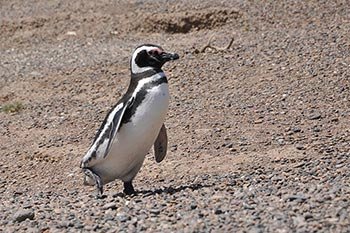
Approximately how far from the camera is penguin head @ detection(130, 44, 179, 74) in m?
6.14

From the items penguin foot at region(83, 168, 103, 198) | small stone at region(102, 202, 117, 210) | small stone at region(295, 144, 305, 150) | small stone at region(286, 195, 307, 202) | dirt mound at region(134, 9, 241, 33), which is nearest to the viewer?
small stone at region(286, 195, 307, 202)

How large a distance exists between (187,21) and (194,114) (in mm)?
4498

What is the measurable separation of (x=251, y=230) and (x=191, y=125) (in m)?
4.21

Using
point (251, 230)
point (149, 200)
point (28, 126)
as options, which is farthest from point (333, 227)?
point (28, 126)

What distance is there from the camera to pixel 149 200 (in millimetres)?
5660

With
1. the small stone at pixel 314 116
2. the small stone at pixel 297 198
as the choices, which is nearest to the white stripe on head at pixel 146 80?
the small stone at pixel 297 198

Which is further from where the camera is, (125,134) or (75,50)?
(75,50)

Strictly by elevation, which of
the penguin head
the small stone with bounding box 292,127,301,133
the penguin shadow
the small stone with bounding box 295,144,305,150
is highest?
the penguin head

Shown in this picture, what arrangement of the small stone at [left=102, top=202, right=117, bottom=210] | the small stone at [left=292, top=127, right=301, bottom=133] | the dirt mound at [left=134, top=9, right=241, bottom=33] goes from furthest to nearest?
1. the dirt mound at [left=134, top=9, right=241, bottom=33]
2. the small stone at [left=292, top=127, right=301, bottom=133]
3. the small stone at [left=102, top=202, right=117, bottom=210]

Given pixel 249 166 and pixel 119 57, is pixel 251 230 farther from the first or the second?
pixel 119 57

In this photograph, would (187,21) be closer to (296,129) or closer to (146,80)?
(296,129)

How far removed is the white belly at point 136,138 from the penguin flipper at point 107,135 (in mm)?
41

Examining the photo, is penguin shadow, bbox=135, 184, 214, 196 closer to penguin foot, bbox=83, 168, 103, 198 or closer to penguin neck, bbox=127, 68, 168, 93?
penguin foot, bbox=83, 168, 103, 198

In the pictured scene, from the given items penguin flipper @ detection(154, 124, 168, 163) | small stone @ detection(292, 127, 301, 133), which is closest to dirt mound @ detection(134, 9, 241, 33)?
small stone @ detection(292, 127, 301, 133)
